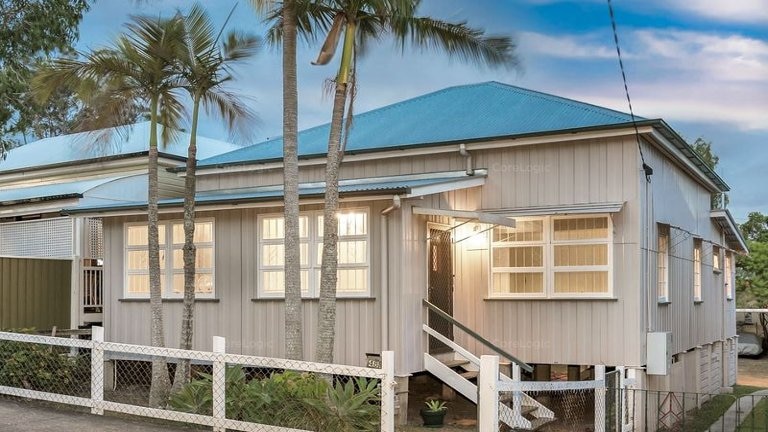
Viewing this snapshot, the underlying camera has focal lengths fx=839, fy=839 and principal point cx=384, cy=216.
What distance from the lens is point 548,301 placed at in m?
14.2

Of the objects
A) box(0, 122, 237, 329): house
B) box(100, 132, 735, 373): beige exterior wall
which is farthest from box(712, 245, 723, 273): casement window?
box(0, 122, 237, 329): house

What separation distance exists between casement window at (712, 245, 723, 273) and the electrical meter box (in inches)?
342

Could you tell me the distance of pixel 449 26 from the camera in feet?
40.0

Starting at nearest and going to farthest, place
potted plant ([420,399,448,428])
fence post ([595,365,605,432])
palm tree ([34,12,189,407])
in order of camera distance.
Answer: fence post ([595,365,605,432]) → potted plant ([420,399,448,428]) → palm tree ([34,12,189,407])

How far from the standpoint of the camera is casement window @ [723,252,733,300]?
23.7 m

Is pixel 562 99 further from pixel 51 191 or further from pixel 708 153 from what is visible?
pixel 708 153

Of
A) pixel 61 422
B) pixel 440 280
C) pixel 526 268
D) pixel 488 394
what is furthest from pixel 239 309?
pixel 488 394

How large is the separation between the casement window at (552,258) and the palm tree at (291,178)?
4.29m

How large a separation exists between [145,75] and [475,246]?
21.0 feet

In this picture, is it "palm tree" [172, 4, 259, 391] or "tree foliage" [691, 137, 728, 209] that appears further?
"tree foliage" [691, 137, 728, 209]

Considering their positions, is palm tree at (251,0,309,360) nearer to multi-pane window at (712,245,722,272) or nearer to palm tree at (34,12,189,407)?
palm tree at (34,12,189,407)

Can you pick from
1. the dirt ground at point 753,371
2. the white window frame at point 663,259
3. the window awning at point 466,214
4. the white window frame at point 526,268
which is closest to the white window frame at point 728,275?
the dirt ground at point 753,371

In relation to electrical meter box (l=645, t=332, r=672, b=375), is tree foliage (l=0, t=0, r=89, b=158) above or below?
above

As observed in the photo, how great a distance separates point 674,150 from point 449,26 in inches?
224
